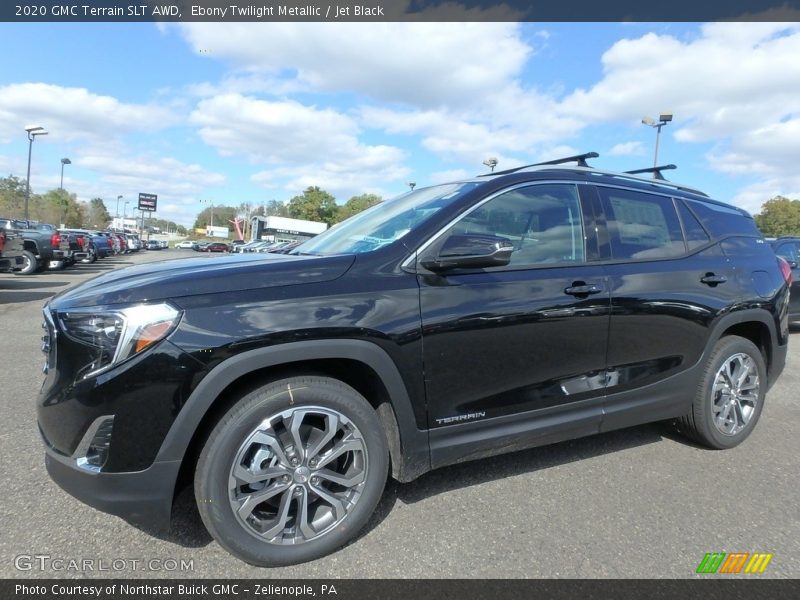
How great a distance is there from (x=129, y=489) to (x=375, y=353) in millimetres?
1146

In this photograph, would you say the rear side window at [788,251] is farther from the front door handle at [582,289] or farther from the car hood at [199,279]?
the car hood at [199,279]

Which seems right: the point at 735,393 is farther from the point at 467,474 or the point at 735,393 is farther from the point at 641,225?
the point at 467,474

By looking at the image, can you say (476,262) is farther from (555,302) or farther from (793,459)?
(793,459)

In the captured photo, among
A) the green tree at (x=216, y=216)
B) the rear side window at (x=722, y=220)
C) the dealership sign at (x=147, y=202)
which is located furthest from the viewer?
the green tree at (x=216, y=216)

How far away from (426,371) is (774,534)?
201 cm

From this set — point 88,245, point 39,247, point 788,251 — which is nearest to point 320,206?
point 88,245

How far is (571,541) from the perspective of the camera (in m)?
2.56

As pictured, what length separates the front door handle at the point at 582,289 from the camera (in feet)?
9.52

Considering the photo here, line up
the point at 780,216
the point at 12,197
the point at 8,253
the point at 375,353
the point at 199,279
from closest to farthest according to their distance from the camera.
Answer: the point at 199,279 → the point at 375,353 → the point at 8,253 → the point at 780,216 → the point at 12,197

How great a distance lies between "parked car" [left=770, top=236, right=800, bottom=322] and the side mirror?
8.19 meters

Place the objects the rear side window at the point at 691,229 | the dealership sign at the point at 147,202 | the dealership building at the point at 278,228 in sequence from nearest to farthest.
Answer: the rear side window at the point at 691,229 → the dealership building at the point at 278,228 → the dealership sign at the point at 147,202

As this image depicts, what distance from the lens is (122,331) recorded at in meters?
2.08

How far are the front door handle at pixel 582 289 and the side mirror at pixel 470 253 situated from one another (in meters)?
0.57

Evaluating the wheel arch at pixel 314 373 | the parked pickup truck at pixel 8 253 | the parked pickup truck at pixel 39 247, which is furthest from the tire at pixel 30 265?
the wheel arch at pixel 314 373
